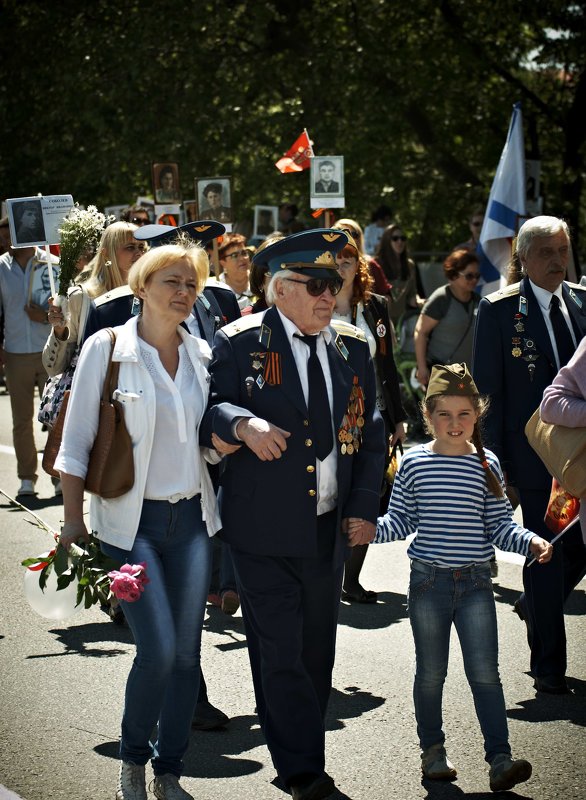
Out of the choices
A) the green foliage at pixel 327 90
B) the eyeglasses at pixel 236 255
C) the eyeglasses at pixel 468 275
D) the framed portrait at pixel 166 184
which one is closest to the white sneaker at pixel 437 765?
the eyeglasses at pixel 236 255

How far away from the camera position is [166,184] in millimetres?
12750

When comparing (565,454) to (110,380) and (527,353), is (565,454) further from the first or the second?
(110,380)

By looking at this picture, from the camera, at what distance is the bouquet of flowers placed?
7.13 metres

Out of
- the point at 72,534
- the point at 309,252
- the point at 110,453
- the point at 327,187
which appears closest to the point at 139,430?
the point at 110,453

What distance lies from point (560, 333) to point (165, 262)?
2.25m

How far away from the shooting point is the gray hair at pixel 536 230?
6.21 metres

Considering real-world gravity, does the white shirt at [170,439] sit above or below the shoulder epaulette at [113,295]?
below

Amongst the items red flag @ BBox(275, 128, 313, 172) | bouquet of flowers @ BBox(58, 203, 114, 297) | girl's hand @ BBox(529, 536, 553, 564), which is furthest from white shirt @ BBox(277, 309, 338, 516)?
red flag @ BBox(275, 128, 313, 172)

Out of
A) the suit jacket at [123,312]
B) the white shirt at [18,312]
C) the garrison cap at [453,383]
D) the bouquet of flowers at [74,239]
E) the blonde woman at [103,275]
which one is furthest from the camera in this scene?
the white shirt at [18,312]

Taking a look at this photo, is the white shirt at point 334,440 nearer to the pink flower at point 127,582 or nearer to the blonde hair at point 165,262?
the blonde hair at point 165,262

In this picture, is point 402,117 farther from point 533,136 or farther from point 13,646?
point 13,646

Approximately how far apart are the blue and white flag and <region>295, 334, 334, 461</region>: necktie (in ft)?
20.4

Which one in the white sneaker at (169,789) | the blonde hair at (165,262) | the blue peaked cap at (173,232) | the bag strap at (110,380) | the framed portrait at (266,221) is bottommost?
the white sneaker at (169,789)

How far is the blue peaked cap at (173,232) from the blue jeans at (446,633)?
5.27 feet
